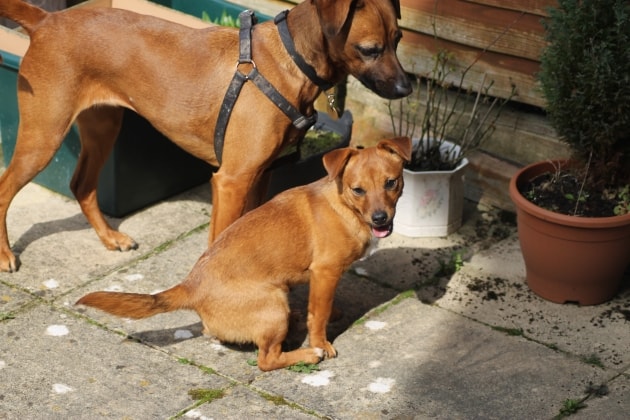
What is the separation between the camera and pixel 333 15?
498cm

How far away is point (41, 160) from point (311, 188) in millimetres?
1634

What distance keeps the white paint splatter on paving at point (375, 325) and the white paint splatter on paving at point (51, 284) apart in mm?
1780

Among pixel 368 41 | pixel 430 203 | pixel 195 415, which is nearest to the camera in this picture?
pixel 195 415

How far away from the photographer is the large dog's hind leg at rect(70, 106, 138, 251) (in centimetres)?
607

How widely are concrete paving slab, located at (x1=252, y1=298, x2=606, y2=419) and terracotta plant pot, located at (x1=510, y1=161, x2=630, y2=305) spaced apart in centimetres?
54

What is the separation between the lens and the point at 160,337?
531cm

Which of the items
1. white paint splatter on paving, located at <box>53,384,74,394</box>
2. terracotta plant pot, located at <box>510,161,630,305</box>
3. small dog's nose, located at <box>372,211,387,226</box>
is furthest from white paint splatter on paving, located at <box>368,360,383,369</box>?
white paint splatter on paving, located at <box>53,384,74,394</box>

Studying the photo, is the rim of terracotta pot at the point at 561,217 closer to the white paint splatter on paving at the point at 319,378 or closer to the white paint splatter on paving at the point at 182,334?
the white paint splatter on paving at the point at 319,378


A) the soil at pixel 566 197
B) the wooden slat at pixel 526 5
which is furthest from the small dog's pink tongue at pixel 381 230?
the wooden slat at pixel 526 5

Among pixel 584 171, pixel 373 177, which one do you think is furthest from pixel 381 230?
pixel 584 171

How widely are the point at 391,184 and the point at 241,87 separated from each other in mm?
1020

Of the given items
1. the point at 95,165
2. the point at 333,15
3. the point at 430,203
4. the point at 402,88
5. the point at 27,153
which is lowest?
the point at 430,203

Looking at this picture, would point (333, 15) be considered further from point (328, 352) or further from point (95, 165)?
point (95, 165)

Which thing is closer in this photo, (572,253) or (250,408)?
(250,408)
